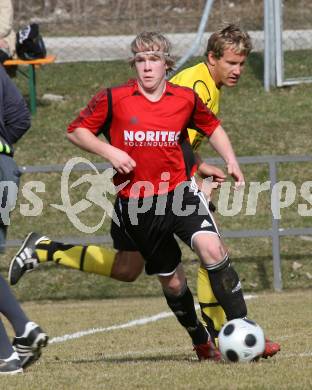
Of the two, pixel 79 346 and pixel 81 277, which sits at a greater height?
pixel 79 346

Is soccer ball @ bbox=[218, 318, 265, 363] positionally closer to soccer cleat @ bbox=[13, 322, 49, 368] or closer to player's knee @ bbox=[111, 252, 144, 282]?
player's knee @ bbox=[111, 252, 144, 282]

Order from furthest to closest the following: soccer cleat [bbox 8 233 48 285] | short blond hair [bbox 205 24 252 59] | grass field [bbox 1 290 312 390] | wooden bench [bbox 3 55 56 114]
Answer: wooden bench [bbox 3 55 56 114] → short blond hair [bbox 205 24 252 59] → soccer cleat [bbox 8 233 48 285] → grass field [bbox 1 290 312 390]

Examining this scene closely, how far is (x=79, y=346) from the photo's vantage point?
28.6ft

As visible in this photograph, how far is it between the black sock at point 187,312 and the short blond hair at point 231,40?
163cm

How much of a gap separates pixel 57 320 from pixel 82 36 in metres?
8.27

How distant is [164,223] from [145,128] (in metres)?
0.58

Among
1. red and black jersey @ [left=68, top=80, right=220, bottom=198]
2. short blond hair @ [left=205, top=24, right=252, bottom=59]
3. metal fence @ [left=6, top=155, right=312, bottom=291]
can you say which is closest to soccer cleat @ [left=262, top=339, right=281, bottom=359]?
red and black jersey @ [left=68, top=80, right=220, bottom=198]

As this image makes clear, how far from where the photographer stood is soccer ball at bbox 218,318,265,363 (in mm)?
6281

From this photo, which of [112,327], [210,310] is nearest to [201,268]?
[210,310]

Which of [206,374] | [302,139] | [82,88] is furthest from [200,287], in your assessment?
[82,88]

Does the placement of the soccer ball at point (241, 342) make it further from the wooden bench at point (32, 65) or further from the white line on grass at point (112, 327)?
the wooden bench at point (32, 65)

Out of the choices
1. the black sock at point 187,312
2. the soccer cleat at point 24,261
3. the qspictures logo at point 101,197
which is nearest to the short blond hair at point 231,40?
the black sock at point 187,312

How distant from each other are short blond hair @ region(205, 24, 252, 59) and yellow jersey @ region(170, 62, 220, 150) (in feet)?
0.62

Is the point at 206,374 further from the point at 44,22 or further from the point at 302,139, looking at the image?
the point at 44,22
